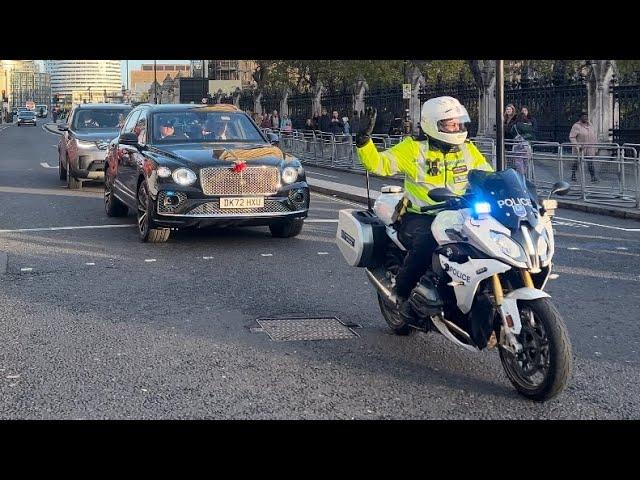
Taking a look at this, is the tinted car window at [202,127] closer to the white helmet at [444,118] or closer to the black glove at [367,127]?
the black glove at [367,127]

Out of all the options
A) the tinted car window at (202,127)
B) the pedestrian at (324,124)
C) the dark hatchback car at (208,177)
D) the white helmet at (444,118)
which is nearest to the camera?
the white helmet at (444,118)

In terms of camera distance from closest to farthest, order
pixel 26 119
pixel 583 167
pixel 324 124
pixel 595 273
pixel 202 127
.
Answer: pixel 595 273 → pixel 202 127 → pixel 583 167 → pixel 324 124 → pixel 26 119

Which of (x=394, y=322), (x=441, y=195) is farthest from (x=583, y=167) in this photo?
(x=441, y=195)

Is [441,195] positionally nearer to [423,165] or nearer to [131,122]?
[423,165]

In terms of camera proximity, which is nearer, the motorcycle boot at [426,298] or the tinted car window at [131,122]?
the motorcycle boot at [426,298]

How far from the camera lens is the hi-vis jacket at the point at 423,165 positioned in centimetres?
618

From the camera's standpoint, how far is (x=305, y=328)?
7.05m

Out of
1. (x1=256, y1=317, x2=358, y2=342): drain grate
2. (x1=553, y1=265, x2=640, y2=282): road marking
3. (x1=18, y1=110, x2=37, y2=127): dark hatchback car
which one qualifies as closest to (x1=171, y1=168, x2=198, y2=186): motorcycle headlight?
(x1=256, y1=317, x2=358, y2=342): drain grate

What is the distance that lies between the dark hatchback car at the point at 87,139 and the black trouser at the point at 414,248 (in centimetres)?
1348

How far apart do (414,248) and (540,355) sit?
1192 millimetres

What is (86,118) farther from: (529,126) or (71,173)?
(529,126)

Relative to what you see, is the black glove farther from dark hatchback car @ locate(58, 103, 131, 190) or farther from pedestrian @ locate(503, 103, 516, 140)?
pedestrian @ locate(503, 103, 516, 140)

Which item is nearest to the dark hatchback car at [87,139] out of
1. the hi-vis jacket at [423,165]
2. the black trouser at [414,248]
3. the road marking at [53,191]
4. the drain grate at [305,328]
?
the road marking at [53,191]

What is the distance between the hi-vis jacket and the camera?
6.18 metres
